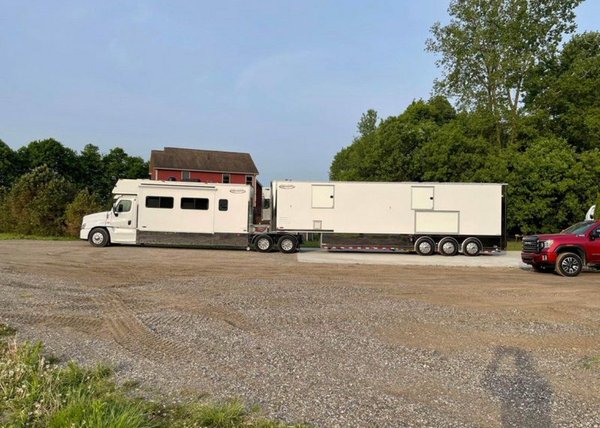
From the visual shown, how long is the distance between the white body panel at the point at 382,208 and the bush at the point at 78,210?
1326 cm

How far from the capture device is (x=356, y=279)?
1328cm

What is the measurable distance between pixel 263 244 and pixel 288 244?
4.02ft

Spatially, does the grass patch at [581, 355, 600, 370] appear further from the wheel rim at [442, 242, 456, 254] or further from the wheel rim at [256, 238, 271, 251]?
the wheel rim at [256, 238, 271, 251]

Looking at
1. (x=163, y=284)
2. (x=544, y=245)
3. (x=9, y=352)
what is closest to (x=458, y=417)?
(x=9, y=352)

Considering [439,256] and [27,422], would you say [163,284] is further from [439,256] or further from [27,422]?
[439,256]

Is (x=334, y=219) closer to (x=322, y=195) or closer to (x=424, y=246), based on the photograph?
(x=322, y=195)

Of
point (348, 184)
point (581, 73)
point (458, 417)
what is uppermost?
point (581, 73)

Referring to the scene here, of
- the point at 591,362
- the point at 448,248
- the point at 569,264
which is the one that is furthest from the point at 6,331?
the point at 448,248

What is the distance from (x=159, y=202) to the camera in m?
22.6

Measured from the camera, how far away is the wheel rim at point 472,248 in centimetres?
2216

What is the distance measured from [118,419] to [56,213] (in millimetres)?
29815

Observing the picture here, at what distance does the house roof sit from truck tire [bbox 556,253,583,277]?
4924 centimetres

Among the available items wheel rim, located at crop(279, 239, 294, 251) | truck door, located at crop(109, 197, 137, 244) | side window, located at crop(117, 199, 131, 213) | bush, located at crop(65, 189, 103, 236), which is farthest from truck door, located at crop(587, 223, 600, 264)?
bush, located at crop(65, 189, 103, 236)

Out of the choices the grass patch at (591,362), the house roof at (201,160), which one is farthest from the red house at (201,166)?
the grass patch at (591,362)
